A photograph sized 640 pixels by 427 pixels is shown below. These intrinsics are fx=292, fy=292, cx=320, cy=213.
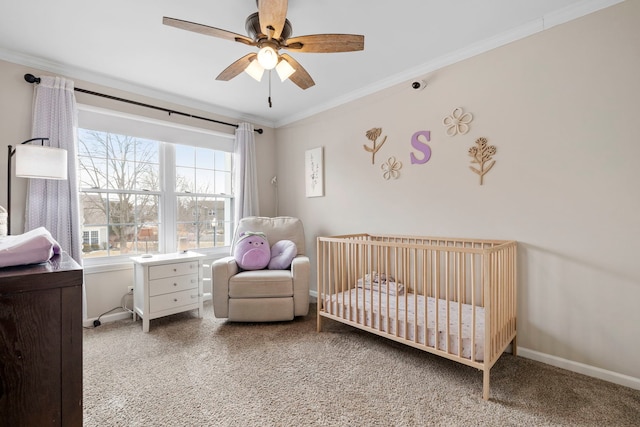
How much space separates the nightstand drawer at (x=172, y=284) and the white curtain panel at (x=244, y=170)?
3.29ft

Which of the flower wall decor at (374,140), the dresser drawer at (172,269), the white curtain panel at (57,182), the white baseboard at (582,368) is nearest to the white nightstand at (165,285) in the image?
the dresser drawer at (172,269)

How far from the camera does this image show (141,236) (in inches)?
121

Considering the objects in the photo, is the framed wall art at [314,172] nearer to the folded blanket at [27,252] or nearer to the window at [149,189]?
the window at [149,189]

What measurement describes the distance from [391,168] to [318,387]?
1955mm

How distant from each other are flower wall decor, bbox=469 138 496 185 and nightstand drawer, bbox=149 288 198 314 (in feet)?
9.12

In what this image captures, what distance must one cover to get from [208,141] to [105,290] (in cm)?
189

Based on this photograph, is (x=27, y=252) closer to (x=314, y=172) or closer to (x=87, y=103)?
(x=87, y=103)

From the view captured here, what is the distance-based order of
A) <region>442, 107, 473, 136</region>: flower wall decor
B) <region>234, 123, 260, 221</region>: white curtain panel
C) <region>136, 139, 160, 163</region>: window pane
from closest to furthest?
<region>442, 107, 473, 136</region>: flower wall decor < <region>136, 139, 160, 163</region>: window pane < <region>234, 123, 260, 221</region>: white curtain panel

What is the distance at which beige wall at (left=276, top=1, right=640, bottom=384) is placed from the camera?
68.2 inches

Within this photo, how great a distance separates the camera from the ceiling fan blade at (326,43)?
1619 mm

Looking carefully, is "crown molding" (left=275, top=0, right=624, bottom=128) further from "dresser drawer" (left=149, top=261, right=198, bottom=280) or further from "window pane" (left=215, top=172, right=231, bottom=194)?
"dresser drawer" (left=149, top=261, right=198, bottom=280)

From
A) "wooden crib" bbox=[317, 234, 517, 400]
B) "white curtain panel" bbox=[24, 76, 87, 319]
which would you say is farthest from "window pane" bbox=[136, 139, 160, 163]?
"wooden crib" bbox=[317, 234, 517, 400]

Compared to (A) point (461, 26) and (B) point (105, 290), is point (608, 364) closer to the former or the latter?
(A) point (461, 26)

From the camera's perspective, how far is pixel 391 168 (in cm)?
282
